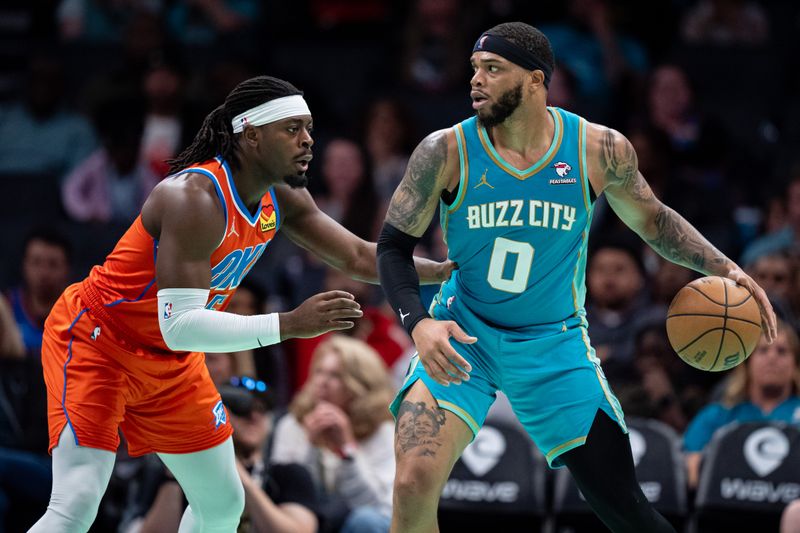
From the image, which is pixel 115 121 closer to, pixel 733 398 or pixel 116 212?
pixel 116 212

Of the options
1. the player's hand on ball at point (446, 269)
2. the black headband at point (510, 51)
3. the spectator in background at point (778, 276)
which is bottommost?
the spectator in background at point (778, 276)

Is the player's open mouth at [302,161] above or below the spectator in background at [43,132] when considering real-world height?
above

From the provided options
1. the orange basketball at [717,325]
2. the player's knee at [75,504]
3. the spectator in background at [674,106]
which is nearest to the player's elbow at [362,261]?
the orange basketball at [717,325]

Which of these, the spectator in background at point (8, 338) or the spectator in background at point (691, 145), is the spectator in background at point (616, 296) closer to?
the spectator in background at point (691, 145)

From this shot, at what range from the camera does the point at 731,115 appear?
34.9 feet

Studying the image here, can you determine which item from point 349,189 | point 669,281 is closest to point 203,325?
point 669,281

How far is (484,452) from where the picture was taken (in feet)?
24.3

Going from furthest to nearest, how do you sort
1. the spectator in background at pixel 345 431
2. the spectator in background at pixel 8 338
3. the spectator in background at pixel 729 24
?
1. the spectator in background at pixel 729 24
2. the spectator in background at pixel 8 338
3. the spectator in background at pixel 345 431

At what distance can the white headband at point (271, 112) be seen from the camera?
17.0 feet

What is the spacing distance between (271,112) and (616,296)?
3932mm

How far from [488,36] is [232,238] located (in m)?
1.30

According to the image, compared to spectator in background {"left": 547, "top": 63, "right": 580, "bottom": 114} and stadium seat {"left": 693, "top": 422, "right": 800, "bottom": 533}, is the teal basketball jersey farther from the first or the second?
spectator in background {"left": 547, "top": 63, "right": 580, "bottom": 114}

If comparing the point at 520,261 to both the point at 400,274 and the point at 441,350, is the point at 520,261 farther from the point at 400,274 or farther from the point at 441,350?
the point at 441,350

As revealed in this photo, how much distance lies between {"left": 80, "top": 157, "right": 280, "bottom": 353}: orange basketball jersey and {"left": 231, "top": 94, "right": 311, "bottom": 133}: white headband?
0.19m
